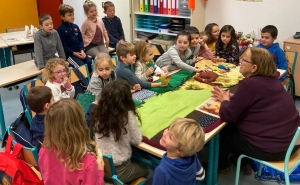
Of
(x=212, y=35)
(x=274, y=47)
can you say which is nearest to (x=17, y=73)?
(x=212, y=35)

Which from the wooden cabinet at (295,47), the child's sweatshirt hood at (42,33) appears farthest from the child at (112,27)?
the wooden cabinet at (295,47)

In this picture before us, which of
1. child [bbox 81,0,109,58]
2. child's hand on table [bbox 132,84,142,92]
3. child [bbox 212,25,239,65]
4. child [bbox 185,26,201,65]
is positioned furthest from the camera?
child [bbox 81,0,109,58]

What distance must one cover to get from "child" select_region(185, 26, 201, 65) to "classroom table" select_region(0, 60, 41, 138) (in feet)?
5.72

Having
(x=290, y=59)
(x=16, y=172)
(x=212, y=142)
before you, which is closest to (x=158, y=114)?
(x=212, y=142)

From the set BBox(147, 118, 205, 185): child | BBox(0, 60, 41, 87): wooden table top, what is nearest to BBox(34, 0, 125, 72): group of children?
BBox(0, 60, 41, 87): wooden table top

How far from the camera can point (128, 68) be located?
2.73m

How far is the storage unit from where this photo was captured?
468cm

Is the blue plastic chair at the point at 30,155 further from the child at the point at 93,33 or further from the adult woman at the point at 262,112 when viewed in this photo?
the child at the point at 93,33

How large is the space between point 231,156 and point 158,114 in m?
1.05

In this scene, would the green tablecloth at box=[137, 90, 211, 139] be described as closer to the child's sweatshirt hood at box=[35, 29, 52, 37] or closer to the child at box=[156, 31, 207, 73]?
the child at box=[156, 31, 207, 73]

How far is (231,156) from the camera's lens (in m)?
2.84

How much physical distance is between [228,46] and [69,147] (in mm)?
2607

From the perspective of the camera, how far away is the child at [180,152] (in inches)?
57.2

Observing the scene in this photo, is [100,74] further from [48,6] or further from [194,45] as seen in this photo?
[48,6]
